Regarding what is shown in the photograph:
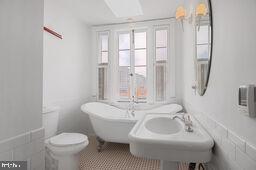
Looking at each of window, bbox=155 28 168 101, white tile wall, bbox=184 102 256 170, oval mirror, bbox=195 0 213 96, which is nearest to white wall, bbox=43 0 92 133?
window, bbox=155 28 168 101


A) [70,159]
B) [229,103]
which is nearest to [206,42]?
[229,103]

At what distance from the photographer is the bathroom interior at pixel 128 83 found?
89 centimetres

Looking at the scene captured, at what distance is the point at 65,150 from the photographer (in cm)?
192

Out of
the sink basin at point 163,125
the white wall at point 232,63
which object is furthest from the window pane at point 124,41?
the white wall at point 232,63

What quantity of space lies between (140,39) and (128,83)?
1.04 metres

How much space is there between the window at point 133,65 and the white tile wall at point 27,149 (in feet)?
8.30

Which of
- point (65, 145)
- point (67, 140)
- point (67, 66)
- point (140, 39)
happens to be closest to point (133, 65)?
point (140, 39)

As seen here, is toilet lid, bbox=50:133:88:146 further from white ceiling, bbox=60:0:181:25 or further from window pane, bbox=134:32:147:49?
window pane, bbox=134:32:147:49

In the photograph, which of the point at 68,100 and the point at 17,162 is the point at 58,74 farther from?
the point at 17,162

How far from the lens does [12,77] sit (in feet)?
3.50

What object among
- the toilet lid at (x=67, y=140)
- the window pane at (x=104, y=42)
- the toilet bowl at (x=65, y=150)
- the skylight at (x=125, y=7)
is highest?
the skylight at (x=125, y=7)

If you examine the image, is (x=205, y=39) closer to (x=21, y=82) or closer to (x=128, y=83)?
(x=21, y=82)

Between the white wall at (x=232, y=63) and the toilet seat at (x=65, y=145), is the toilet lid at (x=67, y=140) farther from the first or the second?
the white wall at (x=232, y=63)

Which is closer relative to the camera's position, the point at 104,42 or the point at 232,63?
the point at 232,63
